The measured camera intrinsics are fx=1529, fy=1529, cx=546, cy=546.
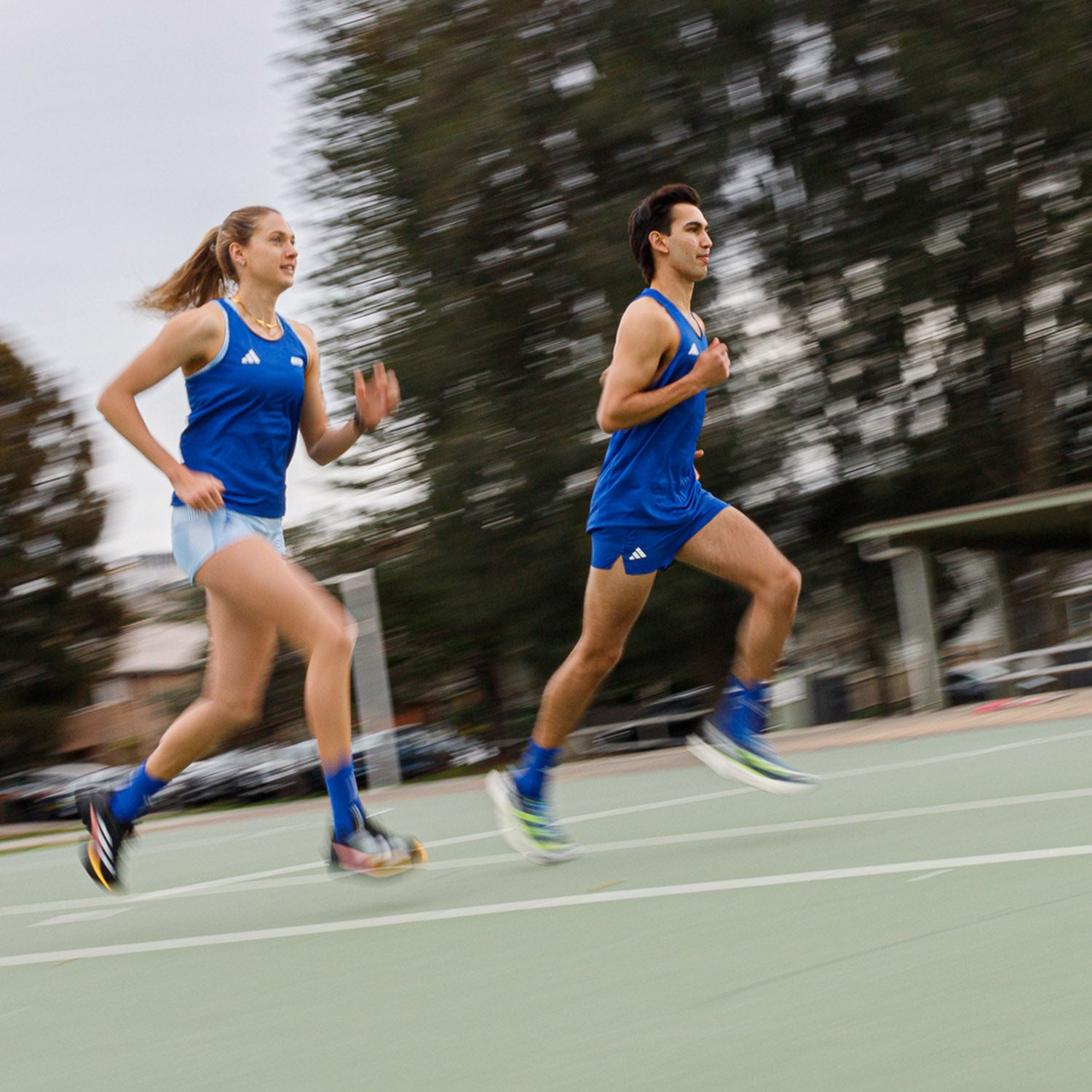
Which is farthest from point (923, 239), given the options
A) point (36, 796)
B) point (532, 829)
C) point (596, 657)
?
point (36, 796)

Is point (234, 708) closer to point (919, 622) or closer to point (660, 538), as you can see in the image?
point (660, 538)

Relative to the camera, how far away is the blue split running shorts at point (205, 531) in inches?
177

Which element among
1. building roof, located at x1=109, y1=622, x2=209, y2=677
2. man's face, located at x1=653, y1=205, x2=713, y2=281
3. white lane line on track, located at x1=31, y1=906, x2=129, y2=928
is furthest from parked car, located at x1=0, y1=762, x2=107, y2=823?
man's face, located at x1=653, y1=205, x2=713, y2=281

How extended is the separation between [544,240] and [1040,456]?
284 inches

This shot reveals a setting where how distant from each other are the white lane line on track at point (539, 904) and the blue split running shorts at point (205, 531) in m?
1.09

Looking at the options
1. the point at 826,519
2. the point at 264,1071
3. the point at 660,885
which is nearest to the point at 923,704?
the point at 826,519

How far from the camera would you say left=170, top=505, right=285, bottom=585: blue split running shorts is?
449 cm

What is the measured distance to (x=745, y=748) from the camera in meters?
5.23

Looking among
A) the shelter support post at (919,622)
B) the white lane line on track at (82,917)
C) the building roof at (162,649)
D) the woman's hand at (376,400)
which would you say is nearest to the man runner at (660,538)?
the woman's hand at (376,400)

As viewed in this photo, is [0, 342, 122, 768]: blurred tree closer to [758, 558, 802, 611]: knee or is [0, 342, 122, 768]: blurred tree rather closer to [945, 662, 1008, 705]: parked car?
[945, 662, 1008, 705]: parked car

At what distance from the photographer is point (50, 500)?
35.5m

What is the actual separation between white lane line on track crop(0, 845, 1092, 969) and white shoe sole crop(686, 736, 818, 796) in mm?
1306

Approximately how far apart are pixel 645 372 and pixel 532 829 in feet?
5.00

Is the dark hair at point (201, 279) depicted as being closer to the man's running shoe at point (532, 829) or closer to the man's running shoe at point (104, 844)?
the man's running shoe at point (104, 844)
